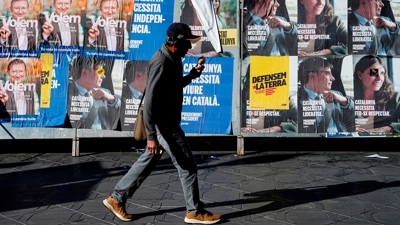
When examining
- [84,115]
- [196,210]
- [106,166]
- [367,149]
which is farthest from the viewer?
[367,149]

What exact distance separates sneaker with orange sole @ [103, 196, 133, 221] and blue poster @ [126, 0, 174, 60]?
11.2ft

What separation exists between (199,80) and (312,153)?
2.03m

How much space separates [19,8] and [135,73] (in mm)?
1873

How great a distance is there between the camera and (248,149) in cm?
966

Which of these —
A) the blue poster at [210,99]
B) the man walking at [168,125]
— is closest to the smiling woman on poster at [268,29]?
the blue poster at [210,99]

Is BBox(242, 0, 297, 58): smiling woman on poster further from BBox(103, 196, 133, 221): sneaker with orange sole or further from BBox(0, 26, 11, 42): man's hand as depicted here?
BBox(103, 196, 133, 221): sneaker with orange sole

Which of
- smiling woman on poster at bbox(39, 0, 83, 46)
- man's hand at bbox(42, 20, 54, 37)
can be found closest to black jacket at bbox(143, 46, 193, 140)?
smiling woman on poster at bbox(39, 0, 83, 46)

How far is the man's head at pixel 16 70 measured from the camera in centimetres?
895

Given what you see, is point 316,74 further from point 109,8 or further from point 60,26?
point 60,26

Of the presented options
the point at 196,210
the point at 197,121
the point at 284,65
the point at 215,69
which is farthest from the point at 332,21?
the point at 196,210

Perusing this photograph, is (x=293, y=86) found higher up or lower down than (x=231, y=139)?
higher up

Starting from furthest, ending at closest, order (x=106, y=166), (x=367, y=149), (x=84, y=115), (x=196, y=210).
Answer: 1. (x=367, y=149)
2. (x=84, y=115)
3. (x=106, y=166)
4. (x=196, y=210)

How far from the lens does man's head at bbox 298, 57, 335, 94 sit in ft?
29.5

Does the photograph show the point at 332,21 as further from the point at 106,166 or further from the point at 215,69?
the point at 106,166
